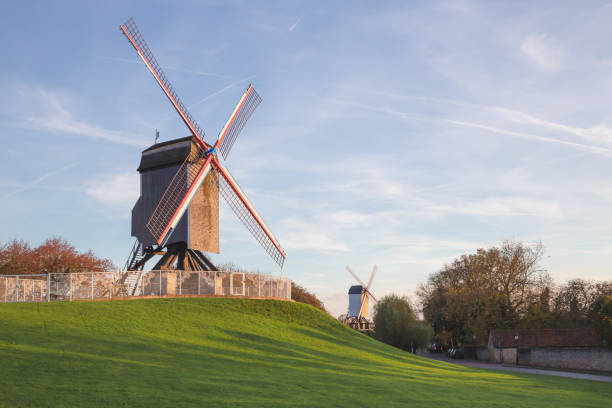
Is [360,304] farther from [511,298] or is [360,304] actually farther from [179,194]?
[179,194]

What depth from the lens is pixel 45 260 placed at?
4706 centimetres

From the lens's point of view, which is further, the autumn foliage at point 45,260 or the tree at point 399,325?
the tree at point 399,325

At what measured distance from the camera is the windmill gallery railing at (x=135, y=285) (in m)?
27.2

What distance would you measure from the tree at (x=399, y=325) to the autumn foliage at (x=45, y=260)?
106 ft

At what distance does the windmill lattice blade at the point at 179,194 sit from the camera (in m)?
30.8

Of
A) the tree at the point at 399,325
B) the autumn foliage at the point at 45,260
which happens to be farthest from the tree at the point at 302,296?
the autumn foliage at the point at 45,260

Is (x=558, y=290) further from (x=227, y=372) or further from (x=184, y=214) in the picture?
(x=227, y=372)

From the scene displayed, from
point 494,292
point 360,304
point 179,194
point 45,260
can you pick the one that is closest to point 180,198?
point 179,194

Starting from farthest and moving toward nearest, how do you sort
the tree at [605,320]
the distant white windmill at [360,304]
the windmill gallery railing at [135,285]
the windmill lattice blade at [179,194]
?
the distant white windmill at [360,304] < the tree at [605,320] < the windmill lattice blade at [179,194] < the windmill gallery railing at [135,285]

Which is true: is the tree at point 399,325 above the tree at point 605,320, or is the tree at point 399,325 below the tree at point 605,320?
below

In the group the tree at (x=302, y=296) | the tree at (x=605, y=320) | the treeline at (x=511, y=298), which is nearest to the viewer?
the tree at (x=605, y=320)

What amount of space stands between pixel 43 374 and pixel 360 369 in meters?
12.5

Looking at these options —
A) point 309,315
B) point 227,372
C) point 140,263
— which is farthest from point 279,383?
point 140,263

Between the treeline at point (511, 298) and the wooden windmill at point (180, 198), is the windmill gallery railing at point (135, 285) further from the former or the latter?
the treeline at point (511, 298)
